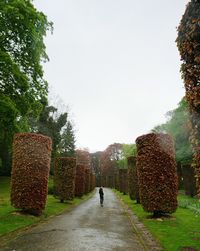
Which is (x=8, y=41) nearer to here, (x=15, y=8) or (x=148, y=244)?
(x=15, y=8)

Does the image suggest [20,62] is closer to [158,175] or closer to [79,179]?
[158,175]

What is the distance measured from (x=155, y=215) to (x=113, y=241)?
27.6 ft

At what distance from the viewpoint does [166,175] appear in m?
18.9

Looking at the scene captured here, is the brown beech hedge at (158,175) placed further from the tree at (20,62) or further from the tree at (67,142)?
the tree at (67,142)

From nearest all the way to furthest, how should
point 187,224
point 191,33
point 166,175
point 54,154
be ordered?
point 191,33 < point 187,224 < point 166,175 < point 54,154

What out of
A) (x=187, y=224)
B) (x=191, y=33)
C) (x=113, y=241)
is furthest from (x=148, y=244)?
(x=191, y=33)

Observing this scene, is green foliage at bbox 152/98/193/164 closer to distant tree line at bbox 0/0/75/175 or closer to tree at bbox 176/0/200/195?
distant tree line at bbox 0/0/75/175

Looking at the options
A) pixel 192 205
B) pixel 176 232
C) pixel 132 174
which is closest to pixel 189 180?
pixel 132 174

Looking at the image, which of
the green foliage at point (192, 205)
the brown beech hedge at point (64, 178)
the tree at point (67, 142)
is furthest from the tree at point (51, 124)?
the green foliage at point (192, 205)

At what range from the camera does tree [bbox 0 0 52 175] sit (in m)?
21.2

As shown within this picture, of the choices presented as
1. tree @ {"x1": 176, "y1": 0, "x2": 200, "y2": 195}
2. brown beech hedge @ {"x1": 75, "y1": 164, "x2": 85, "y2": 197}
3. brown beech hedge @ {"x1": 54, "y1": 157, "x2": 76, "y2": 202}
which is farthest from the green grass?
brown beech hedge @ {"x1": 75, "y1": 164, "x2": 85, "y2": 197}

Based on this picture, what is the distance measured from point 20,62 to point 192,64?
60.2 feet

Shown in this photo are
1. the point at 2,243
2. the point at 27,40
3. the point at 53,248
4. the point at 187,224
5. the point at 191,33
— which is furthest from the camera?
the point at 27,40

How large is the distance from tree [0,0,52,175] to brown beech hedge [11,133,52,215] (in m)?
3.38
